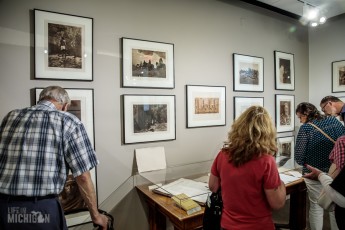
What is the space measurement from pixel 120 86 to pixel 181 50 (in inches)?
37.2

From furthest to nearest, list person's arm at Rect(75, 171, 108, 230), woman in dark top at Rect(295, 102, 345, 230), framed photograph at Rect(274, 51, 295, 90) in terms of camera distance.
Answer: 1. framed photograph at Rect(274, 51, 295, 90)
2. woman in dark top at Rect(295, 102, 345, 230)
3. person's arm at Rect(75, 171, 108, 230)

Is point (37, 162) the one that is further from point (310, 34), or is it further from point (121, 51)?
point (310, 34)

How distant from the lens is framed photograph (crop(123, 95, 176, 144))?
8.40ft

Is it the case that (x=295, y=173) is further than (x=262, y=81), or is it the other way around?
(x=262, y=81)

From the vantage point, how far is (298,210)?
2.98 m

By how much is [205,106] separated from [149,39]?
3.73 ft

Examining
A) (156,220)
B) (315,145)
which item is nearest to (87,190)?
(156,220)

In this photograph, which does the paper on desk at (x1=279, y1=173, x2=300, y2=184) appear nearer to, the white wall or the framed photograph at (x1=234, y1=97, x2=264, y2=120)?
the framed photograph at (x1=234, y1=97, x2=264, y2=120)

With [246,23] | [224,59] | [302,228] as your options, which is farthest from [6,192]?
[246,23]

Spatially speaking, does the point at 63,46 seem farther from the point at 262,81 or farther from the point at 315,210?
the point at 315,210

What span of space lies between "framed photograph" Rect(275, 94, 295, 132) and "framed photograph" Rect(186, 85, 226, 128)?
1.21 m

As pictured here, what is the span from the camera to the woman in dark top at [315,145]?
2453 millimetres

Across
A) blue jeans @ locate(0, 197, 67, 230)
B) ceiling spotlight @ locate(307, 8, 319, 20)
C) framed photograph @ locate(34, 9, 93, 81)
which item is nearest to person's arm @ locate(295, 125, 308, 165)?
ceiling spotlight @ locate(307, 8, 319, 20)

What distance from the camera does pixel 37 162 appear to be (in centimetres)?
144
